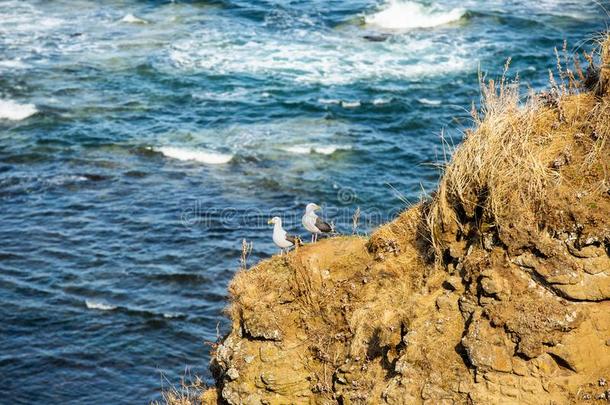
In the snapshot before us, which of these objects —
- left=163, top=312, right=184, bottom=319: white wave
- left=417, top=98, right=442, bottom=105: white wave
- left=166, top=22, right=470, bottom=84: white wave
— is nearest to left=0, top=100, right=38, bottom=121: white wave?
left=166, top=22, right=470, bottom=84: white wave

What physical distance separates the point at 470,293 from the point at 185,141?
23287 millimetres

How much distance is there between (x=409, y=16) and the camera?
148 feet

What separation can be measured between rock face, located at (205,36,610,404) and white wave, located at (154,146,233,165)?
19061 millimetres

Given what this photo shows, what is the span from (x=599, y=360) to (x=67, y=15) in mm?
44147

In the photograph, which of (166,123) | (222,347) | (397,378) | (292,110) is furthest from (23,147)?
(397,378)

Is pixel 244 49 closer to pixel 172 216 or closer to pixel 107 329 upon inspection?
pixel 172 216

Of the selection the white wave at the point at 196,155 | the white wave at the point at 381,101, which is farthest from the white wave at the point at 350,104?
Answer: the white wave at the point at 196,155

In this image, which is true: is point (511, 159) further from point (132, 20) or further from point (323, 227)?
point (132, 20)

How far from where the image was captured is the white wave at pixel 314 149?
29516 millimetres

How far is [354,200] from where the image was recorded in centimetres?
2595

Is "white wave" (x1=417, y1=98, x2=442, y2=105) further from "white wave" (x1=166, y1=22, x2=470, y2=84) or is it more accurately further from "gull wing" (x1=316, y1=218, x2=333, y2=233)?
"gull wing" (x1=316, y1=218, x2=333, y2=233)

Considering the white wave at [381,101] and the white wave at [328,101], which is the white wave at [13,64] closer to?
the white wave at [328,101]

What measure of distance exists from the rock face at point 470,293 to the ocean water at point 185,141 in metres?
1.98

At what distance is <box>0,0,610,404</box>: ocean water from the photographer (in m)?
20.1
